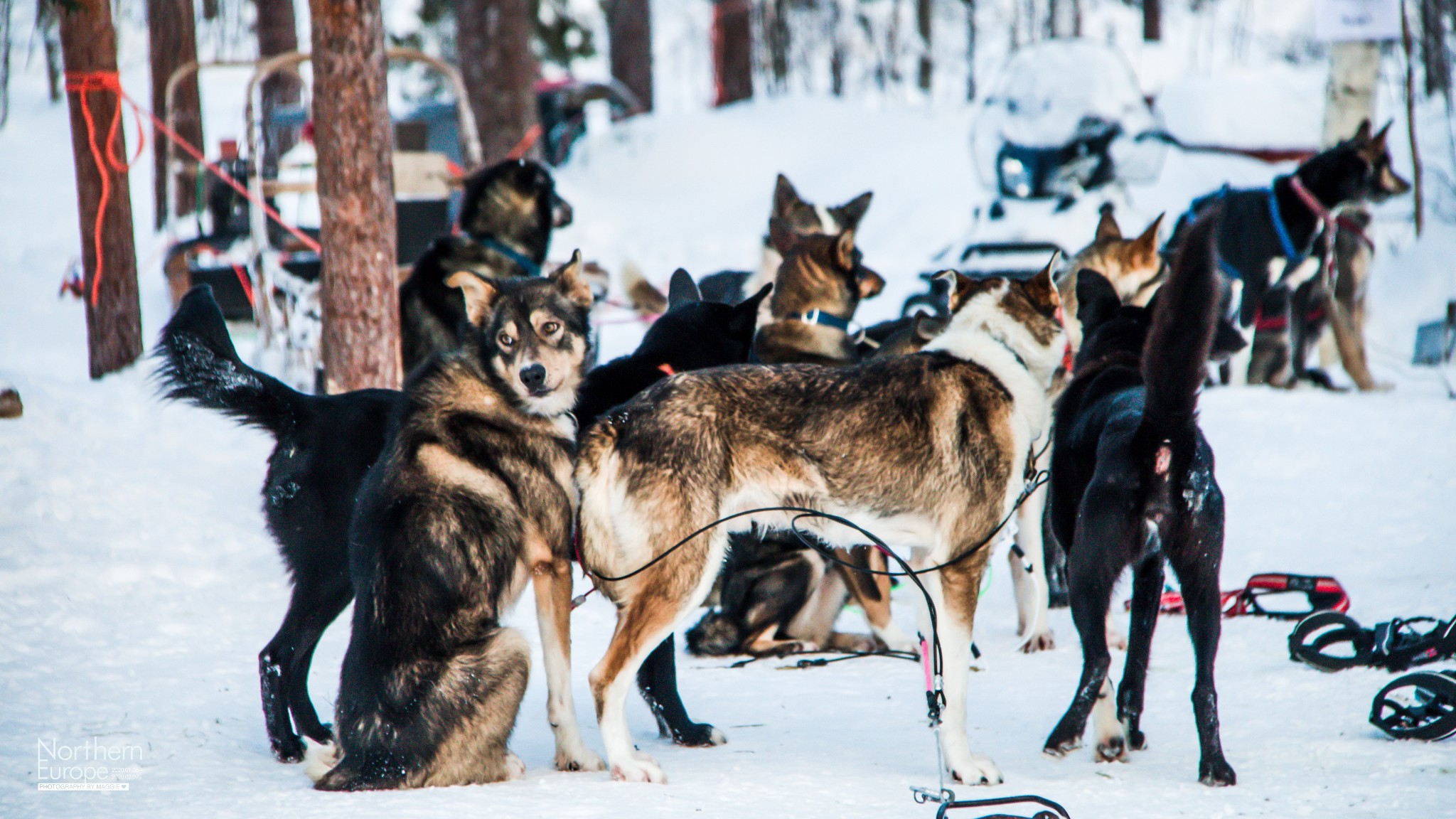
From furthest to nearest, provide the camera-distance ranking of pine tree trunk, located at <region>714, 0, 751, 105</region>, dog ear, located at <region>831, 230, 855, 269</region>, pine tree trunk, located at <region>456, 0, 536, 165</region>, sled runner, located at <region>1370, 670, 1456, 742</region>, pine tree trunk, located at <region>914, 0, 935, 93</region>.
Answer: pine tree trunk, located at <region>914, 0, 935, 93</region>, pine tree trunk, located at <region>714, 0, 751, 105</region>, pine tree trunk, located at <region>456, 0, 536, 165</region>, dog ear, located at <region>831, 230, 855, 269</region>, sled runner, located at <region>1370, 670, 1456, 742</region>

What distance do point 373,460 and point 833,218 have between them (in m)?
3.67

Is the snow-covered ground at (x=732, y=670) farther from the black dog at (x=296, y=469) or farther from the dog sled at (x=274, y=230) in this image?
the dog sled at (x=274, y=230)

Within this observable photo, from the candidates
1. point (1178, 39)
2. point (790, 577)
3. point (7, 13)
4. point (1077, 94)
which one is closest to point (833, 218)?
point (790, 577)

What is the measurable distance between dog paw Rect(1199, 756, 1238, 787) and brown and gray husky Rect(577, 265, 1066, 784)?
56 centimetres

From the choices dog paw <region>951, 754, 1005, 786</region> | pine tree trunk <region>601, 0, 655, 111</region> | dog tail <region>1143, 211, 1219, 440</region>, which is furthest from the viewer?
pine tree trunk <region>601, 0, 655, 111</region>

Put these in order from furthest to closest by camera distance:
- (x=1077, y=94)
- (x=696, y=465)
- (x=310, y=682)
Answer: (x=1077, y=94) → (x=310, y=682) → (x=696, y=465)

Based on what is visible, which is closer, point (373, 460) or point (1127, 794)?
point (1127, 794)

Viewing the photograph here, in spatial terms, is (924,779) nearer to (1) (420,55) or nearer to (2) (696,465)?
(2) (696,465)

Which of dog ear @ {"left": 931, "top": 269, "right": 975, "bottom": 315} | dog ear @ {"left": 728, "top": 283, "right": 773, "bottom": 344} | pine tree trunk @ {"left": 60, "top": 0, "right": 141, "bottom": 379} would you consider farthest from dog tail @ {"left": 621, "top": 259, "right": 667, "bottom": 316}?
dog ear @ {"left": 931, "top": 269, "right": 975, "bottom": 315}

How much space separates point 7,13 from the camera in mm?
7922

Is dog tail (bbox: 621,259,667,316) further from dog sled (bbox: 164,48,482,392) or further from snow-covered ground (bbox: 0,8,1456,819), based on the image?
snow-covered ground (bbox: 0,8,1456,819)

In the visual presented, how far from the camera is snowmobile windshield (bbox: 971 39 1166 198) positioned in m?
8.59

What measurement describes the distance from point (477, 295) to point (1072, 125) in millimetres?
6383

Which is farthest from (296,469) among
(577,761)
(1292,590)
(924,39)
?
(924,39)
